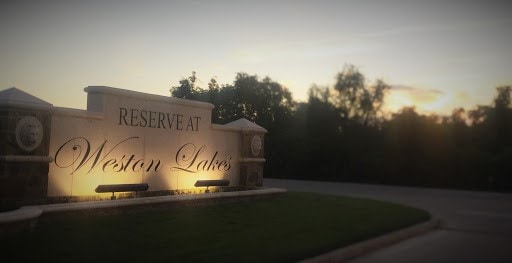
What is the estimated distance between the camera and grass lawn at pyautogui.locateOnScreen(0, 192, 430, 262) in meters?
7.23

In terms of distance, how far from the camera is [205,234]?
359 inches

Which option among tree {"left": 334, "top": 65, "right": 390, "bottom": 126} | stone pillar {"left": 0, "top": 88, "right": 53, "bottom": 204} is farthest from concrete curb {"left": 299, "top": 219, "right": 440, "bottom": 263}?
tree {"left": 334, "top": 65, "right": 390, "bottom": 126}

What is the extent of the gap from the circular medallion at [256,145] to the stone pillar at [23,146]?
345 inches

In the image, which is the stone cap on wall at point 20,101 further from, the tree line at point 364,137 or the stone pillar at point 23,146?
the tree line at point 364,137

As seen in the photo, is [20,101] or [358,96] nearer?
[20,101]

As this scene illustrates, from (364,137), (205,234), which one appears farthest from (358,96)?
(205,234)

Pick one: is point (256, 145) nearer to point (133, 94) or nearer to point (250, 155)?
point (250, 155)

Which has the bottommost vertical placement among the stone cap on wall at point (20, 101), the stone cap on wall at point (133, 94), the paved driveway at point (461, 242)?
the paved driveway at point (461, 242)

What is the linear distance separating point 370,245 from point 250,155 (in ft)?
29.4

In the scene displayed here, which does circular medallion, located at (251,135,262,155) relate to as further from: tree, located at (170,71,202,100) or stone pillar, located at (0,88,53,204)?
tree, located at (170,71,202,100)

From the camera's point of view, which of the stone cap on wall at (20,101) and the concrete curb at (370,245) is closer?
the concrete curb at (370,245)

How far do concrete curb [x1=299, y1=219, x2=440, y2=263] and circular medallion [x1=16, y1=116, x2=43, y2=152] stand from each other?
6957 mm

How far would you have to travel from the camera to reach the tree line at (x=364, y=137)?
101ft

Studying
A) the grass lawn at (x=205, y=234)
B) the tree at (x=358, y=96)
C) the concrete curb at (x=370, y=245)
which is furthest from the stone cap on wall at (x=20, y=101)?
the tree at (x=358, y=96)
